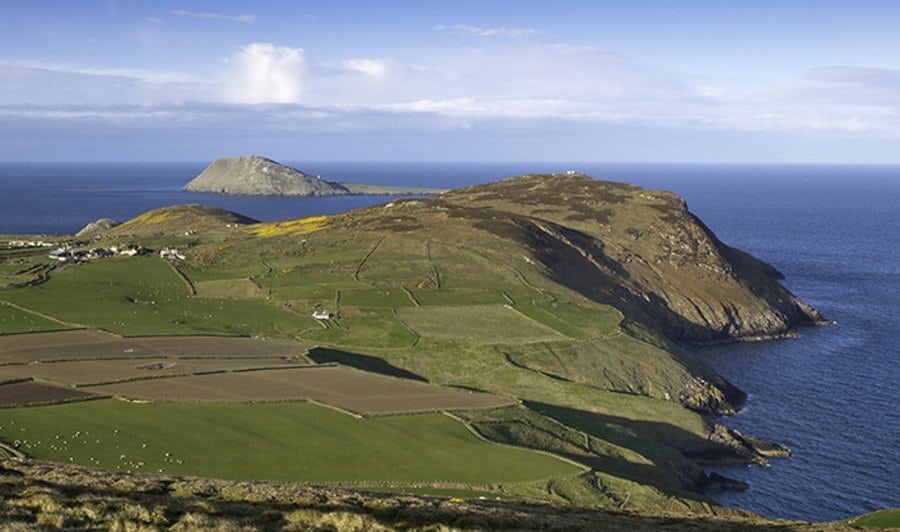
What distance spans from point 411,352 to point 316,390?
19.5m

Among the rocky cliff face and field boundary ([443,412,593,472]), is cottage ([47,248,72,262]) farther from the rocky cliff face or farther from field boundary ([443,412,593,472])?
field boundary ([443,412,593,472])

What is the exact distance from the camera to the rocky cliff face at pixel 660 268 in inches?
4788

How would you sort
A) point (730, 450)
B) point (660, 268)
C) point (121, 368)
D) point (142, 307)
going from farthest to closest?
point (660, 268) → point (142, 307) → point (730, 450) → point (121, 368)

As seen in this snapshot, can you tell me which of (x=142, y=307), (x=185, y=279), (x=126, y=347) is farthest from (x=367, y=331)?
(x=185, y=279)

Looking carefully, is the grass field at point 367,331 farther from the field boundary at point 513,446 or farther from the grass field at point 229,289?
the field boundary at point 513,446

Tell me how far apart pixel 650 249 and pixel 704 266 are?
9921 mm

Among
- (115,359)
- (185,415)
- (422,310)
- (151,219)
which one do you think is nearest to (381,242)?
(422,310)

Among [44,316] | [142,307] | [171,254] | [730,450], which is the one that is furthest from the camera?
[171,254]

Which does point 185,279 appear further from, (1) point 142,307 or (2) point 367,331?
(2) point 367,331

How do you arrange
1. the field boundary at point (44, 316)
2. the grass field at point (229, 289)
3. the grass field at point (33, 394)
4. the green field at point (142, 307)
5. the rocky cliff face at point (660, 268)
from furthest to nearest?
the rocky cliff face at point (660, 268) → the grass field at point (229, 289) → the green field at point (142, 307) → the field boundary at point (44, 316) → the grass field at point (33, 394)

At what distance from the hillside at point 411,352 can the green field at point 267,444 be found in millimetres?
220

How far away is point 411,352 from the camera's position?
83.0 metres

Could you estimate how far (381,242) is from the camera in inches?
4838

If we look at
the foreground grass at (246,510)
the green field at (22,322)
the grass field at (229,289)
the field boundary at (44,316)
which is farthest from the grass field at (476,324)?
the foreground grass at (246,510)
